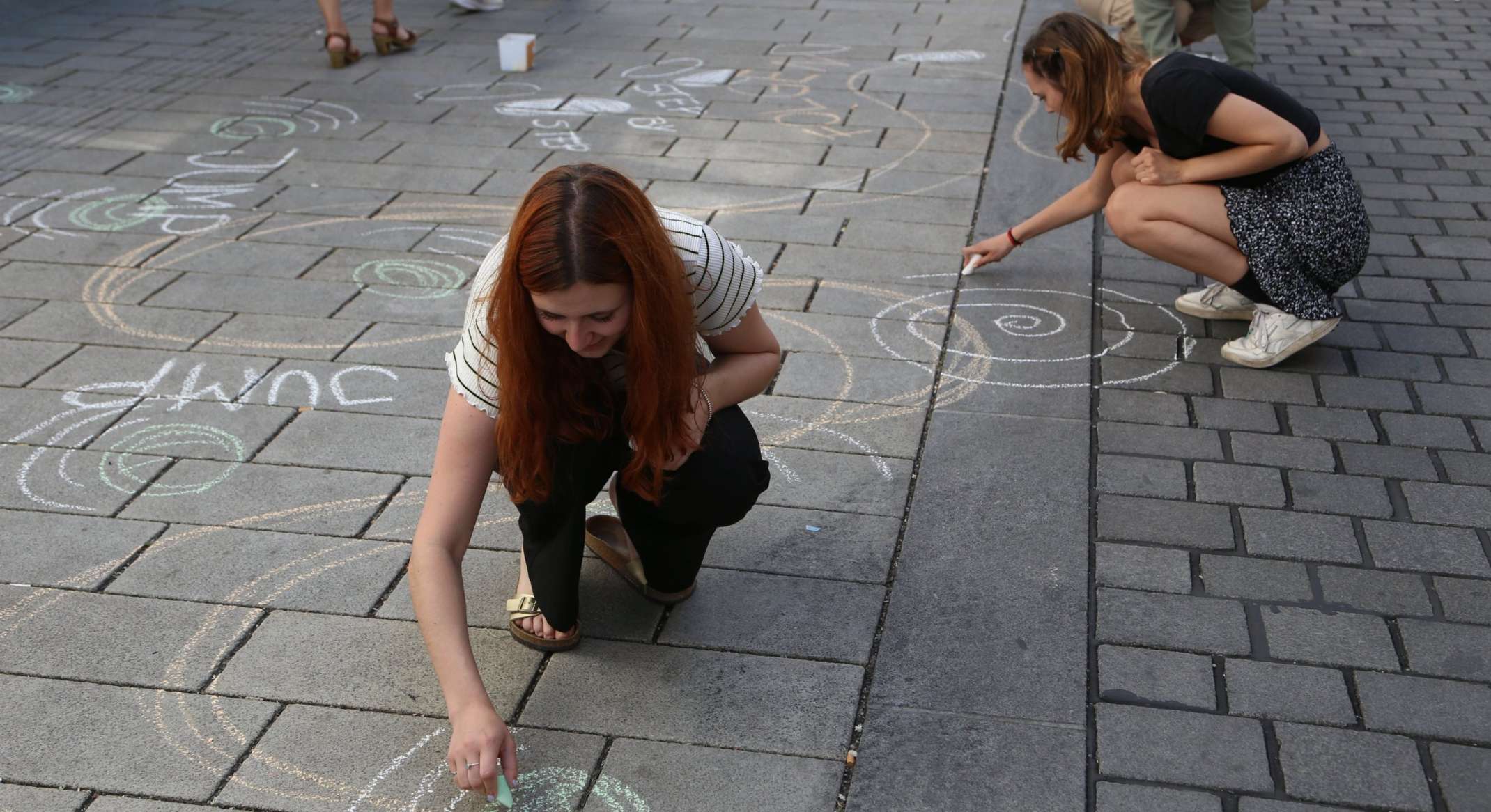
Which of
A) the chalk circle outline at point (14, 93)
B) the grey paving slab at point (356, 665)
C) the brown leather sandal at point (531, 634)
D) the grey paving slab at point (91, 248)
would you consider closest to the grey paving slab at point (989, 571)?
the brown leather sandal at point (531, 634)

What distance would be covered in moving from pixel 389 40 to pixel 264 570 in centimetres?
456

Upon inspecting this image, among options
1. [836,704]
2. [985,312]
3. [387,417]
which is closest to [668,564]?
[836,704]

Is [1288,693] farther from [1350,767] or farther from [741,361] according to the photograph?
[741,361]

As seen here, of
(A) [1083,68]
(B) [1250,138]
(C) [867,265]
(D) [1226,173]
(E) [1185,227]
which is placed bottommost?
(C) [867,265]

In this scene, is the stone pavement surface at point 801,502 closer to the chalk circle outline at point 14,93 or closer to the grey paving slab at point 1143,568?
the grey paving slab at point 1143,568

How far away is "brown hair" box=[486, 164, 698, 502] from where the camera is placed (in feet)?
6.34

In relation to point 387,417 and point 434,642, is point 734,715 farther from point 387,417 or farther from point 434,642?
point 387,417

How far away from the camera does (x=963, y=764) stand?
7.23 ft

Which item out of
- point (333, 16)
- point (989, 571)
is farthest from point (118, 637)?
point (333, 16)

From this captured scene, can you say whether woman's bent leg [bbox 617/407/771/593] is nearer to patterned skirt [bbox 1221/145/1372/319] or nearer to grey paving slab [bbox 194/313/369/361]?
grey paving slab [bbox 194/313/369/361]

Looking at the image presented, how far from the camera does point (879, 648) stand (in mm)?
2502

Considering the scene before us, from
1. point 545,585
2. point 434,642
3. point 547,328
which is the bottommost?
point 545,585

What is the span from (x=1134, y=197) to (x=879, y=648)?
1784 mm

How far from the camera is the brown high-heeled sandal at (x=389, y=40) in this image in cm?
663
